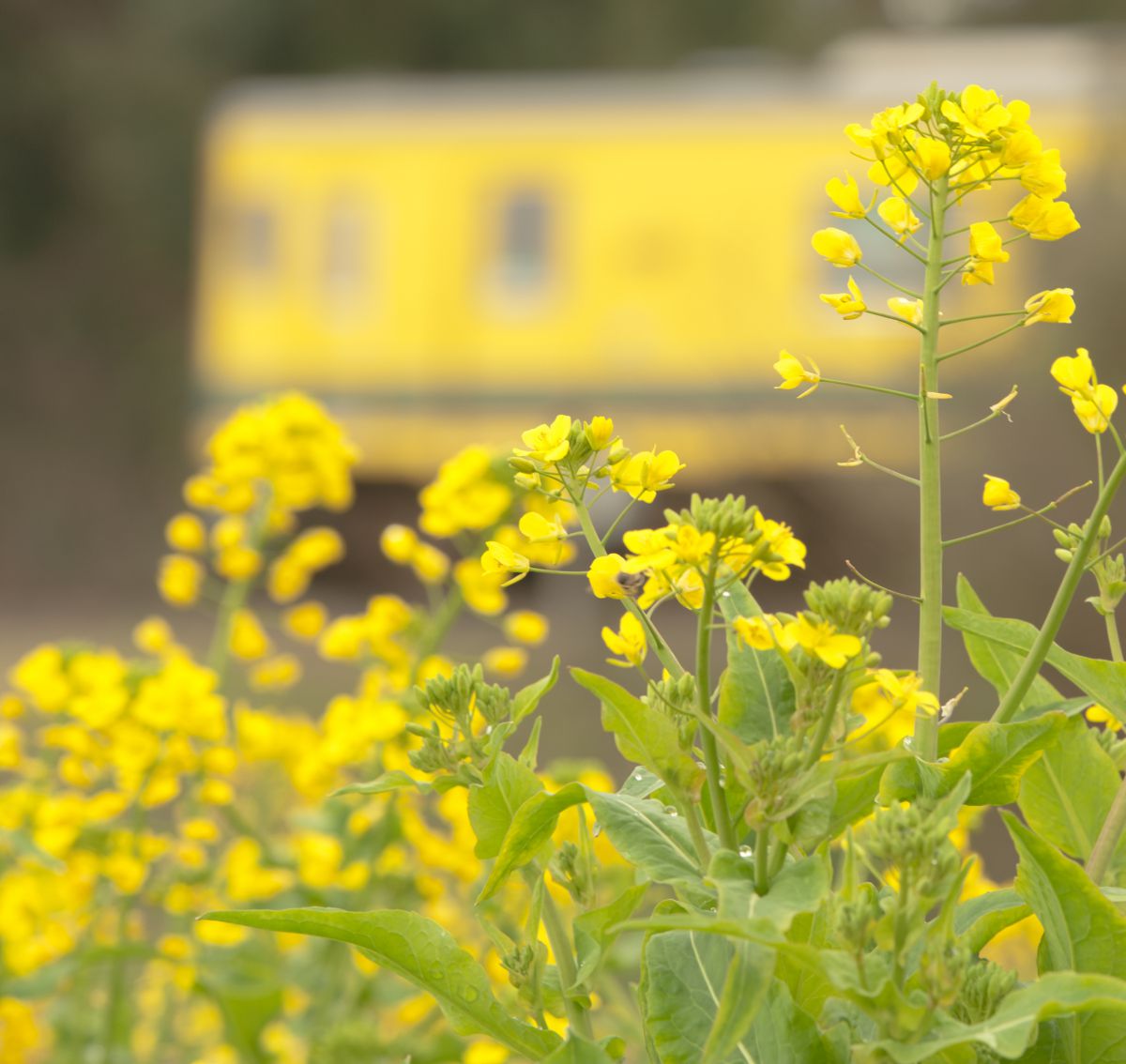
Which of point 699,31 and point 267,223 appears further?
point 699,31

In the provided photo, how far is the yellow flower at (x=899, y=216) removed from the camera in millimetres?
631

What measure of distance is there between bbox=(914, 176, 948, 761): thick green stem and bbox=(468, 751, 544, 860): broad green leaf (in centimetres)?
15

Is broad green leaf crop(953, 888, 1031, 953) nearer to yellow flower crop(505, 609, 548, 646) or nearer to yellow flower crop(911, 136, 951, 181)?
yellow flower crop(911, 136, 951, 181)

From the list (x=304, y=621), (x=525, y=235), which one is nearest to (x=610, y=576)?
(x=304, y=621)

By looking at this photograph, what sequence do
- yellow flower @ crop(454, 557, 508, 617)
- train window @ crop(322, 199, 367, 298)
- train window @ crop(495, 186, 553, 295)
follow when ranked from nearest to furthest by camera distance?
yellow flower @ crop(454, 557, 508, 617), train window @ crop(495, 186, 553, 295), train window @ crop(322, 199, 367, 298)

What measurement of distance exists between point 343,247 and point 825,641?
8564 millimetres

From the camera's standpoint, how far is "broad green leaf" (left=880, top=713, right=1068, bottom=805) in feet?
1.89

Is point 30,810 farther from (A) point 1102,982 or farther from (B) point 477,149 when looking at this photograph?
(B) point 477,149

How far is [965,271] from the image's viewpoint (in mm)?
624

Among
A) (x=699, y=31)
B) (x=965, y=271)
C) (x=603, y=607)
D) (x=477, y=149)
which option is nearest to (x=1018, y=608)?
(x=965, y=271)

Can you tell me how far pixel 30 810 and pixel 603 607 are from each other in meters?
6.07

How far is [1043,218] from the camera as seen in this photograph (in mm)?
616

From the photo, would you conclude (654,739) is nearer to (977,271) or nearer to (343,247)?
(977,271)

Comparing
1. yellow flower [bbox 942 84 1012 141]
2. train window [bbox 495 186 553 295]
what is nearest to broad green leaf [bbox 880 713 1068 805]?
yellow flower [bbox 942 84 1012 141]
